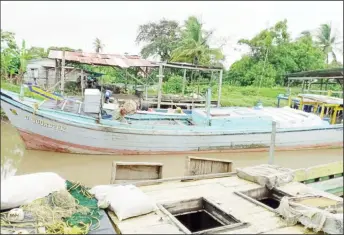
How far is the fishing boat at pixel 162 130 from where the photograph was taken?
27.2 feet

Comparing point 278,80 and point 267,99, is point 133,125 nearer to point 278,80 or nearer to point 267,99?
point 267,99

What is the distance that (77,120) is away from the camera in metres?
8.38

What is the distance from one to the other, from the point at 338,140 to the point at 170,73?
10073 mm

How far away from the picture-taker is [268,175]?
4449mm

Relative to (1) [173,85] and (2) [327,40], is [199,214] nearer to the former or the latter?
(1) [173,85]

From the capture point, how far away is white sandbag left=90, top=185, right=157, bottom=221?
3232 mm

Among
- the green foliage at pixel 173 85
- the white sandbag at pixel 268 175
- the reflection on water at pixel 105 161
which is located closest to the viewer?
the white sandbag at pixel 268 175

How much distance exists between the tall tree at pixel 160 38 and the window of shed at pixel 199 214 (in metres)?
16.6

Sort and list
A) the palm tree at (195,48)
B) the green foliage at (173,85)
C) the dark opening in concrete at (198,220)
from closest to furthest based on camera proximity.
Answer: the dark opening in concrete at (198,220) → the green foliage at (173,85) → the palm tree at (195,48)

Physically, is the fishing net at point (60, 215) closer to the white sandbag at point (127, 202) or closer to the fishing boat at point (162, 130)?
the white sandbag at point (127, 202)

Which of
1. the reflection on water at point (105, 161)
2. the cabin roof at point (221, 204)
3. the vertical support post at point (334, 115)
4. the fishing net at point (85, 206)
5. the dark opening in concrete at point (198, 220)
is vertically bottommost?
the reflection on water at point (105, 161)

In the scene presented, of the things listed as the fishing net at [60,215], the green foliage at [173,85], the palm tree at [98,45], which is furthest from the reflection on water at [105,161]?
the palm tree at [98,45]

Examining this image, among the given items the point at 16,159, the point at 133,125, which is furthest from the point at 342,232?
the point at 133,125

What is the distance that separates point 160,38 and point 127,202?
1920 cm
